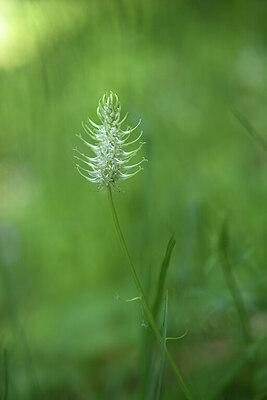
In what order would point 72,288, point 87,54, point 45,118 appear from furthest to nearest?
point 45,118 → point 87,54 → point 72,288

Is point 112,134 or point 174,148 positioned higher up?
point 174,148

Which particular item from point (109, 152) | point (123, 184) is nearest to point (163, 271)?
point (109, 152)


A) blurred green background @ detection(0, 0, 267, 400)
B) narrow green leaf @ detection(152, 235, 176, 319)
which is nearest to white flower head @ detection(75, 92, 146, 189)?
narrow green leaf @ detection(152, 235, 176, 319)

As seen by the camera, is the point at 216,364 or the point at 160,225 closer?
the point at 216,364

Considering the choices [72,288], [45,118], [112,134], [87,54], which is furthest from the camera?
[45,118]

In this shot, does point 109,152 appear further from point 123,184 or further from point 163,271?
point 123,184

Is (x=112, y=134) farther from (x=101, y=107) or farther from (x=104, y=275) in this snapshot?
(x=104, y=275)

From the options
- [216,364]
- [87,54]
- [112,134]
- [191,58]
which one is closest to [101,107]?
[112,134]

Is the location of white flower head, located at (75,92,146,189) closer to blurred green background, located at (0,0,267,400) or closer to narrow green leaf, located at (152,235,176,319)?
narrow green leaf, located at (152,235,176,319)

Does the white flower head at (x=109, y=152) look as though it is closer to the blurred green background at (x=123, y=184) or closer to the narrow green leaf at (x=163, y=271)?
the narrow green leaf at (x=163, y=271)
